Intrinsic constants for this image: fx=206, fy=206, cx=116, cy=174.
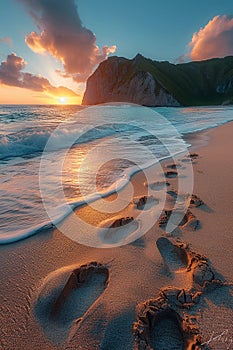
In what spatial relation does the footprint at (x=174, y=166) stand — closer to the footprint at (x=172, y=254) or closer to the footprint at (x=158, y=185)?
the footprint at (x=158, y=185)

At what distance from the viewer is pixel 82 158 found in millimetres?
6469

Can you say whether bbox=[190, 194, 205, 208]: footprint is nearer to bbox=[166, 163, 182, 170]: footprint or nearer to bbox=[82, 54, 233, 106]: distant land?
bbox=[166, 163, 182, 170]: footprint

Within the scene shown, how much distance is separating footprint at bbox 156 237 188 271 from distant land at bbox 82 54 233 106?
110496 mm

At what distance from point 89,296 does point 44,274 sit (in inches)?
19.9

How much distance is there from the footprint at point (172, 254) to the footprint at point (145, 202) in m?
0.77

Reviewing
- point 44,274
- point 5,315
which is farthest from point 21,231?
Answer: point 5,315

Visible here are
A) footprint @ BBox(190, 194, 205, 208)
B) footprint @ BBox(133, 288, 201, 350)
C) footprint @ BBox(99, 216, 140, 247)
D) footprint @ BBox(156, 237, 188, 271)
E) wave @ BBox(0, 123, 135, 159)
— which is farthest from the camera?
wave @ BBox(0, 123, 135, 159)

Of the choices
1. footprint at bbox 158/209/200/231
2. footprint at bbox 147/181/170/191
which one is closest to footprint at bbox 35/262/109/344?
footprint at bbox 158/209/200/231

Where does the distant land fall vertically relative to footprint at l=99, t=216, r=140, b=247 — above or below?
above

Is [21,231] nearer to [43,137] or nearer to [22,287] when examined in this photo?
[22,287]

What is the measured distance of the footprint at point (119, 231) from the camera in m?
2.32

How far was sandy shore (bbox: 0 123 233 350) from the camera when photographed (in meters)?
1.32

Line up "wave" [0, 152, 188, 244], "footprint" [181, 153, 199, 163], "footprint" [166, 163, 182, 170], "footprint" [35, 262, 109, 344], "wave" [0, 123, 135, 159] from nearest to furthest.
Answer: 1. "footprint" [35, 262, 109, 344]
2. "wave" [0, 152, 188, 244]
3. "footprint" [166, 163, 182, 170]
4. "footprint" [181, 153, 199, 163]
5. "wave" [0, 123, 135, 159]

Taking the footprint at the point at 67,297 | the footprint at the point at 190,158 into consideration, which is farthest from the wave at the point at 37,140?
the footprint at the point at 67,297
